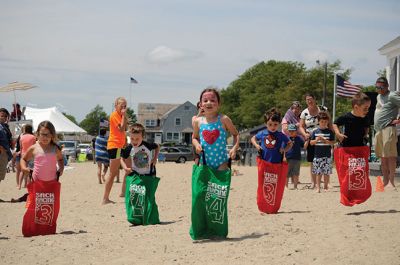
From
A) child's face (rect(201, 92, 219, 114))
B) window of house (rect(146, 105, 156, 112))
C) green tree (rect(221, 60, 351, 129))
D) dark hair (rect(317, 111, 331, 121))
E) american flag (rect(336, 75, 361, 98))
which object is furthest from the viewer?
window of house (rect(146, 105, 156, 112))

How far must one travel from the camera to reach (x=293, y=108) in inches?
521

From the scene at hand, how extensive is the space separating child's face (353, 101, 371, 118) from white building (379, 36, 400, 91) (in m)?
13.6

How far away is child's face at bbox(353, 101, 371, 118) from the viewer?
325 inches

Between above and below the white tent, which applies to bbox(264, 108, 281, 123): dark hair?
below

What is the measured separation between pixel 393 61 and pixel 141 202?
16.4m

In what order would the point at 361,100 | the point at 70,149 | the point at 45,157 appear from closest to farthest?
the point at 45,157 < the point at 361,100 < the point at 70,149

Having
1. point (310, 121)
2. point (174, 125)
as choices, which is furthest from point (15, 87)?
point (174, 125)

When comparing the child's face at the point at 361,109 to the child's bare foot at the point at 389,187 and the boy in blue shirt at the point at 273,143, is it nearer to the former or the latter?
the boy in blue shirt at the point at 273,143

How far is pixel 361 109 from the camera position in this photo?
8281mm

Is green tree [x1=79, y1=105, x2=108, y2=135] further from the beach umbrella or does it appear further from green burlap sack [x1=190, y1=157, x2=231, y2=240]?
green burlap sack [x1=190, y1=157, x2=231, y2=240]

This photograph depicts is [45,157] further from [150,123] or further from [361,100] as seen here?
[150,123]

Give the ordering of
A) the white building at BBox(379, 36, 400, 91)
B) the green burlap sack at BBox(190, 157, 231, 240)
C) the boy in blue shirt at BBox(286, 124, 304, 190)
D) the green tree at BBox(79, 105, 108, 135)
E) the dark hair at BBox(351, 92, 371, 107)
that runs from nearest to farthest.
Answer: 1. the green burlap sack at BBox(190, 157, 231, 240)
2. the dark hair at BBox(351, 92, 371, 107)
3. the boy in blue shirt at BBox(286, 124, 304, 190)
4. the white building at BBox(379, 36, 400, 91)
5. the green tree at BBox(79, 105, 108, 135)

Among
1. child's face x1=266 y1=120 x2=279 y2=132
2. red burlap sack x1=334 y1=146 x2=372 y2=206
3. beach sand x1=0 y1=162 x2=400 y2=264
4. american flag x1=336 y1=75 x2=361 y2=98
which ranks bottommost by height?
beach sand x1=0 y1=162 x2=400 y2=264

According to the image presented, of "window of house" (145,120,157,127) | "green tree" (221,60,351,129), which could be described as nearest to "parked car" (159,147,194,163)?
"green tree" (221,60,351,129)
